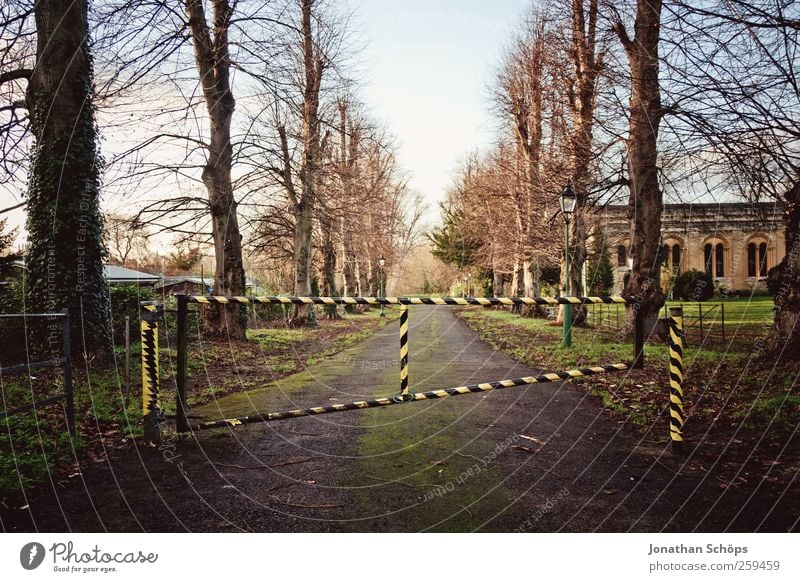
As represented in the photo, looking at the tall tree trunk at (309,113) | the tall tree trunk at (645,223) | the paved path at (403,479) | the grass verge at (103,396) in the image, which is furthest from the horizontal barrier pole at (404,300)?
the tall tree trunk at (645,223)

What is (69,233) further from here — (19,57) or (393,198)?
(393,198)

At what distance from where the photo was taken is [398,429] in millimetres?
4969

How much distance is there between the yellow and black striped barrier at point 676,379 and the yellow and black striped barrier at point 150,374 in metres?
4.98

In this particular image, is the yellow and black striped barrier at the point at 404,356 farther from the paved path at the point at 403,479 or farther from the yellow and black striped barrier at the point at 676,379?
the yellow and black striped barrier at the point at 676,379

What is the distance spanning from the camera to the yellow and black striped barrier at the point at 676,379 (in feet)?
13.8

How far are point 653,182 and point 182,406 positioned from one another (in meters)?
10.4

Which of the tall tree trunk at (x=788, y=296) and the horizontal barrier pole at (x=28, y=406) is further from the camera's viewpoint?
the tall tree trunk at (x=788, y=296)

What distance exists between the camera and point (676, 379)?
14.4 feet

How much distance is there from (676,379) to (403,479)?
2.86 meters

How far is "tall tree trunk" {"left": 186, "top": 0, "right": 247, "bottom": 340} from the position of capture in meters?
5.61

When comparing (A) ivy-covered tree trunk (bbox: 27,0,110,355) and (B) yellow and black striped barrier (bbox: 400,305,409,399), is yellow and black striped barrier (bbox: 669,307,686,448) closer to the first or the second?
(B) yellow and black striped barrier (bbox: 400,305,409,399)

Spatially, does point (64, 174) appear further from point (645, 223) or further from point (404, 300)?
point (645, 223)

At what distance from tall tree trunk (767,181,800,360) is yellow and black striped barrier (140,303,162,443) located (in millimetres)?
7689
